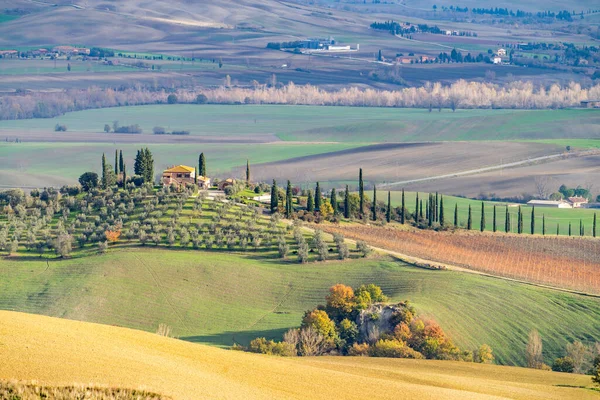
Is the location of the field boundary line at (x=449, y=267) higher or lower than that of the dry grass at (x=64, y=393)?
lower

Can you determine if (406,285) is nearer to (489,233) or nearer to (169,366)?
(489,233)

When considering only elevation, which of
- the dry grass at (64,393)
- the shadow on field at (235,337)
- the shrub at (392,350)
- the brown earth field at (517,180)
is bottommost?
the brown earth field at (517,180)

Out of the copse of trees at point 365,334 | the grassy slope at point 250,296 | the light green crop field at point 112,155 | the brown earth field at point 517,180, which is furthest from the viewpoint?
the light green crop field at point 112,155

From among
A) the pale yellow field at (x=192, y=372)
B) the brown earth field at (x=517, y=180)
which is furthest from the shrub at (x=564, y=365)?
the brown earth field at (x=517, y=180)

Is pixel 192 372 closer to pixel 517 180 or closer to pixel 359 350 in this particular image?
pixel 359 350

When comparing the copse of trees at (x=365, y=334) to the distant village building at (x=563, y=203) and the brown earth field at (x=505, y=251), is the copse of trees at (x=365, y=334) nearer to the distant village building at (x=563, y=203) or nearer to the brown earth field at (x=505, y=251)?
the brown earth field at (x=505, y=251)

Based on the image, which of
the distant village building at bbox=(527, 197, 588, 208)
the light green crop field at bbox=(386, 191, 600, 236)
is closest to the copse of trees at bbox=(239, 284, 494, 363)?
the light green crop field at bbox=(386, 191, 600, 236)
